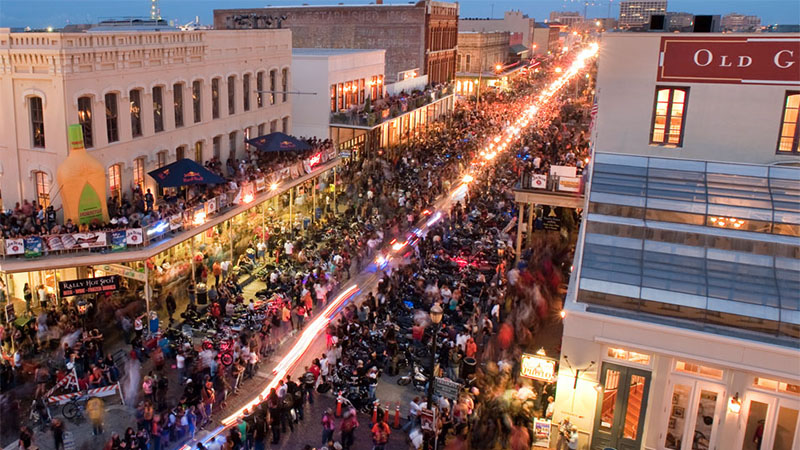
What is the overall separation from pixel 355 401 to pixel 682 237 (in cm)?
926

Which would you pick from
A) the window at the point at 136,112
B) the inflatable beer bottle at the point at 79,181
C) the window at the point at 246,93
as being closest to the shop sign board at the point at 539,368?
the inflatable beer bottle at the point at 79,181

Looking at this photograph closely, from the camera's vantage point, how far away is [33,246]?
736 inches

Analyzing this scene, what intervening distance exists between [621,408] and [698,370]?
1.84 m

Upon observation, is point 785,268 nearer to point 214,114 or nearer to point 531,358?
point 531,358

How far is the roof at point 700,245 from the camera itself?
14.5 meters

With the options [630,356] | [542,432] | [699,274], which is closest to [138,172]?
[542,432]

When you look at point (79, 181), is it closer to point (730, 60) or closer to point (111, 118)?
point (111, 118)

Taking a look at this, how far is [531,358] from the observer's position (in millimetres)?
15703

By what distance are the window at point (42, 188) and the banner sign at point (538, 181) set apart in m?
17.0

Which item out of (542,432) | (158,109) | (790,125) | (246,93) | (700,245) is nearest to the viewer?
(542,432)

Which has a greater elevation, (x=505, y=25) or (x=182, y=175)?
(x=505, y=25)

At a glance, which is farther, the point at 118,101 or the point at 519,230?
the point at 519,230

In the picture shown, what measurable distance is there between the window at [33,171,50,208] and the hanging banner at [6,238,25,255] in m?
3.42

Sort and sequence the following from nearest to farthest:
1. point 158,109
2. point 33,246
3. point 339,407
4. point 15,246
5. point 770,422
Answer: point 770,422 → point 339,407 → point 15,246 → point 33,246 → point 158,109
